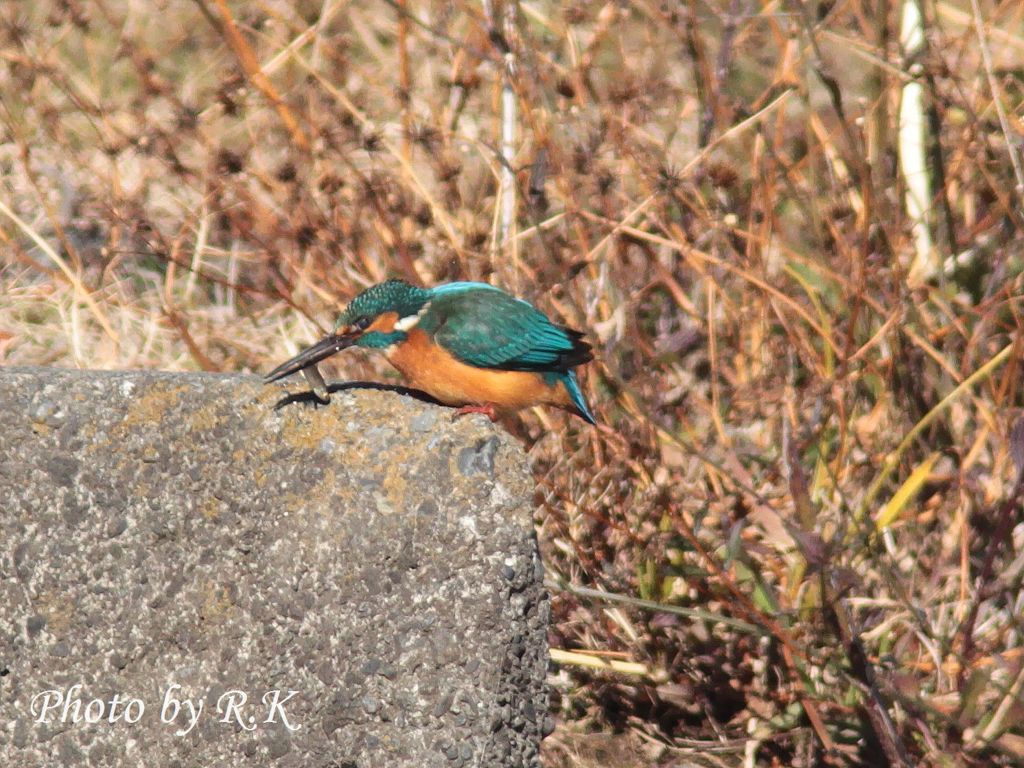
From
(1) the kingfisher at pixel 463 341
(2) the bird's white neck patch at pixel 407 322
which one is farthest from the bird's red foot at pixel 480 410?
(2) the bird's white neck patch at pixel 407 322

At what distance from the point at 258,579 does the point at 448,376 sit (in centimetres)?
67

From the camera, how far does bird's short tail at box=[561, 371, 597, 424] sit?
311cm

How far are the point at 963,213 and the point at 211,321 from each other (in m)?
2.46

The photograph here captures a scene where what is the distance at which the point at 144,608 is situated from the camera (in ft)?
7.77

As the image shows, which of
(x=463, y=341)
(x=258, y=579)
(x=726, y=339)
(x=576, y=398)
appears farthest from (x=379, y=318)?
(x=726, y=339)

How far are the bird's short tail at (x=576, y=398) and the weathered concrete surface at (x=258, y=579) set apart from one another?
0.74 metres

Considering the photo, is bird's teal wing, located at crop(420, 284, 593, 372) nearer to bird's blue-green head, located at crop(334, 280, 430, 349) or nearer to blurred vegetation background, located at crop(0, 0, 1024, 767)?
bird's blue-green head, located at crop(334, 280, 430, 349)

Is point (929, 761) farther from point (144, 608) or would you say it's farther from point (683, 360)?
point (144, 608)

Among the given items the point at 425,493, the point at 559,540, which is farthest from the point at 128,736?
the point at 559,540

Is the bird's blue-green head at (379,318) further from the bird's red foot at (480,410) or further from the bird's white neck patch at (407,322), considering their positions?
the bird's red foot at (480,410)

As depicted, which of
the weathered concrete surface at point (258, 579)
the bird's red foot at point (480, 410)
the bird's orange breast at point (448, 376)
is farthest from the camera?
the bird's orange breast at point (448, 376)

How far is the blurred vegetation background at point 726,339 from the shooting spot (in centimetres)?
305

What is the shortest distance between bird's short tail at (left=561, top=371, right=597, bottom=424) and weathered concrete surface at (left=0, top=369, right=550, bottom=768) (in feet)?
2.44

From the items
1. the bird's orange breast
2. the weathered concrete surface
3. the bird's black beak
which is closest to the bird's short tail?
the bird's orange breast
